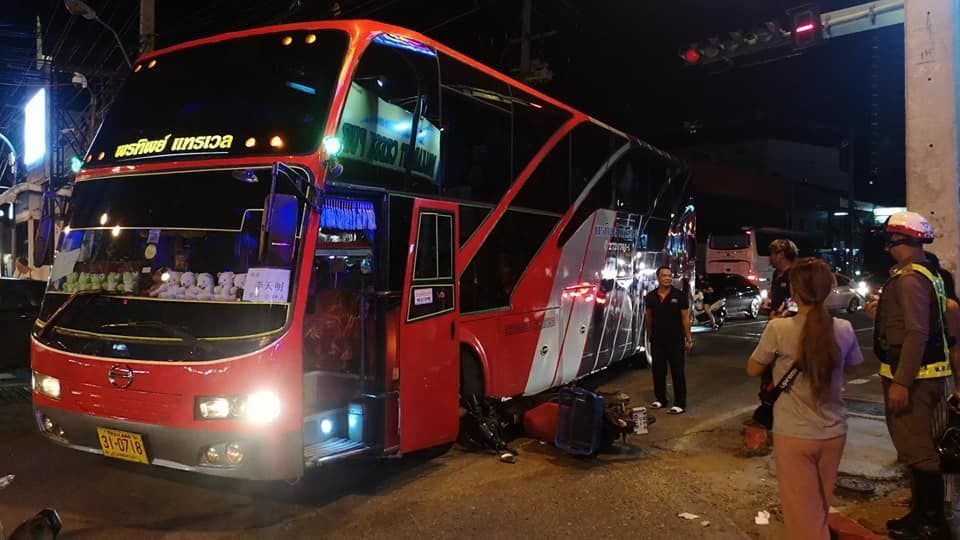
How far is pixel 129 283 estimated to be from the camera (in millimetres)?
5004

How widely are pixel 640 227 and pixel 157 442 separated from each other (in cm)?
810

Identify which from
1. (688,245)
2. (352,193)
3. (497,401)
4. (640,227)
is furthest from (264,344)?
(688,245)

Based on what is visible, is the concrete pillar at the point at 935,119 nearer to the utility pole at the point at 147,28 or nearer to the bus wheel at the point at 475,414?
the bus wheel at the point at 475,414

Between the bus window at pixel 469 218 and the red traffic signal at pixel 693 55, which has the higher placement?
the red traffic signal at pixel 693 55

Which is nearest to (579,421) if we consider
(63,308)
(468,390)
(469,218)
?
(468,390)

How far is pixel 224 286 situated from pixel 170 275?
0.51m

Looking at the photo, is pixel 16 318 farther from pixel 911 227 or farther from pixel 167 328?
pixel 911 227

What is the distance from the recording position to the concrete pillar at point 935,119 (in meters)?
5.76

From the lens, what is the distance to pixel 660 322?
8.19 meters

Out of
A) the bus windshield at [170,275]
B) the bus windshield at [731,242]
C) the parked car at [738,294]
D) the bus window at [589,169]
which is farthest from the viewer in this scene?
the bus windshield at [731,242]

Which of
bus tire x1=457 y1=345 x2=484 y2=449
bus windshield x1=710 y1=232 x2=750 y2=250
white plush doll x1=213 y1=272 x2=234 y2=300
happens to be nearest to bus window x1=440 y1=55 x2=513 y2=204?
bus tire x1=457 y1=345 x2=484 y2=449

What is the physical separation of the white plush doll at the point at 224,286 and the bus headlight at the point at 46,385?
1.45 m

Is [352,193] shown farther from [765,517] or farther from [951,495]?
[951,495]

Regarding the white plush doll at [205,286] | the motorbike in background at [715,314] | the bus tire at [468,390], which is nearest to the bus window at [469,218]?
the bus tire at [468,390]
